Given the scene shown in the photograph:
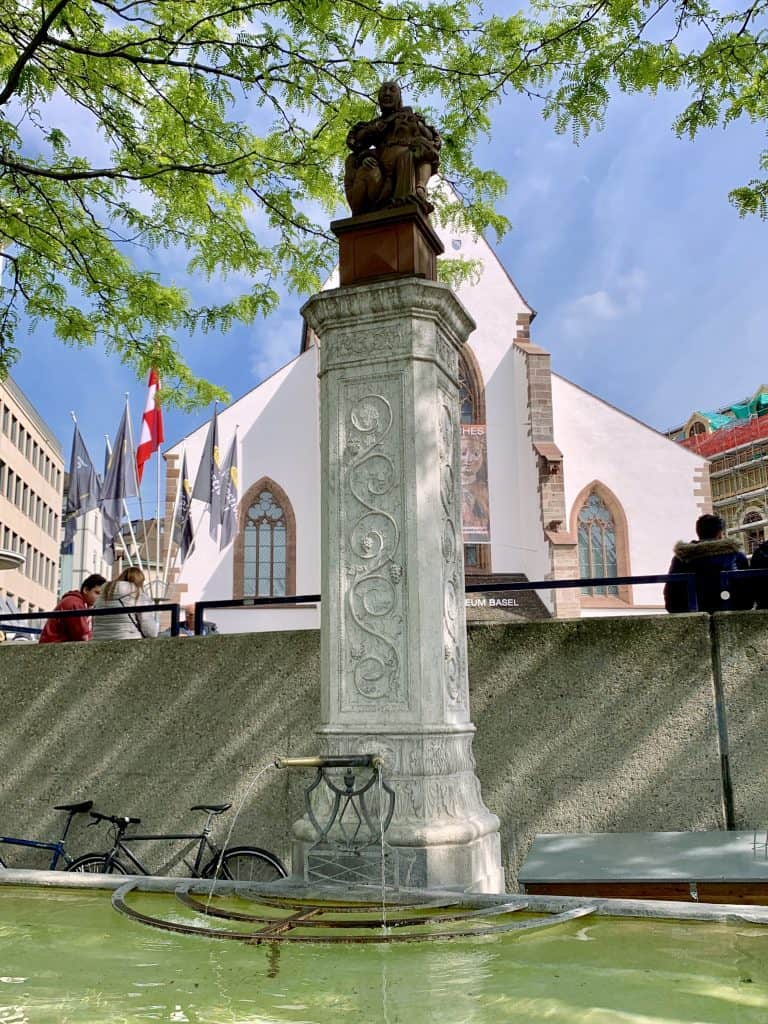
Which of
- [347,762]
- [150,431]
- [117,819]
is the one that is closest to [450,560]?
[347,762]

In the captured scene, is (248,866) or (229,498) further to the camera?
(229,498)

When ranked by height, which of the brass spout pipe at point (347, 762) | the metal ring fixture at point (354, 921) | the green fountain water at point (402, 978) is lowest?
the green fountain water at point (402, 978)

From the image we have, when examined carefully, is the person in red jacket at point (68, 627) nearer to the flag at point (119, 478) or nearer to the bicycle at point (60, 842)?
the bicycle at point (60, 842)

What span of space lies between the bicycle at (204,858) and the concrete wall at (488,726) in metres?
0.20

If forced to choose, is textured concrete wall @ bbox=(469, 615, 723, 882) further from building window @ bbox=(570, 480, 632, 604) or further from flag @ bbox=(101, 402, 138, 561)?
building window @ bbox=(570, 480, 632, 604)

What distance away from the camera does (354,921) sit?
12.9ft

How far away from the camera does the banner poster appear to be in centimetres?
2680

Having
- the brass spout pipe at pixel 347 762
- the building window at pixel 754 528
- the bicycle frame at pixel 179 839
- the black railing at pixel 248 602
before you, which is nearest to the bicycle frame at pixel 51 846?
the bicycle frame at pixel 179 839

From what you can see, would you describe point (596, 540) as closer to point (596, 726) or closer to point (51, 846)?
point (596, 726)

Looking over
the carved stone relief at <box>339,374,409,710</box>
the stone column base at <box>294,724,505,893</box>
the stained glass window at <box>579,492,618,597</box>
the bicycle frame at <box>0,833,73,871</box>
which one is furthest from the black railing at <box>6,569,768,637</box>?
the stained glass window at <box>579,492,618,597</box>

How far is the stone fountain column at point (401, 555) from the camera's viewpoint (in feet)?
15.3

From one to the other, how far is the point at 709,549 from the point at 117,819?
4.60 metres

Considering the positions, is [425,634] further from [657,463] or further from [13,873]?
[657,463]

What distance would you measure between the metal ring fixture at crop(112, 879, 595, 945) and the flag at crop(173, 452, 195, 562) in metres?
19.9
